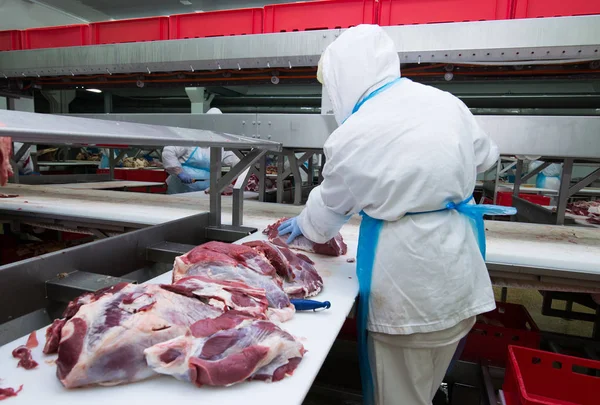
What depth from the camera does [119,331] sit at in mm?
978

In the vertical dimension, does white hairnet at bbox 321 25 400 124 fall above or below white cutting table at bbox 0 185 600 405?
above

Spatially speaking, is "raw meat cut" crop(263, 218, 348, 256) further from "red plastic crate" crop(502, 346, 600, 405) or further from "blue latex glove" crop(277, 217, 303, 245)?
"red plastic crate" crop(502, 346, 600, 405)

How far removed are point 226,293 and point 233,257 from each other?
315mm

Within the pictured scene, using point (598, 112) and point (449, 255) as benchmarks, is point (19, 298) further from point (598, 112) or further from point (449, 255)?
point (598, 112)

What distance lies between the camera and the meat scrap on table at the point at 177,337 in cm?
94

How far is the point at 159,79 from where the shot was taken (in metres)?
3.71

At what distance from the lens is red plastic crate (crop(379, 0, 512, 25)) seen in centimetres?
247

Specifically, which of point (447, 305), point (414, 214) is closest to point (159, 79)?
point (414, 214)

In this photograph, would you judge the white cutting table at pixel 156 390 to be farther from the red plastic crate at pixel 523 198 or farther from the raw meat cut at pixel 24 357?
the red plastic crate at pixel 523 198

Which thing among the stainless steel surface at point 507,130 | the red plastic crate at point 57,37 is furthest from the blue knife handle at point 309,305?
the red plastic crate at point 57,37

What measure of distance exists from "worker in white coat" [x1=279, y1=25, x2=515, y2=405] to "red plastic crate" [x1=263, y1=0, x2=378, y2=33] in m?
1.30

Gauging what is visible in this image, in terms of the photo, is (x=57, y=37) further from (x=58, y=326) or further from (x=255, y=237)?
(x=58, y=326)

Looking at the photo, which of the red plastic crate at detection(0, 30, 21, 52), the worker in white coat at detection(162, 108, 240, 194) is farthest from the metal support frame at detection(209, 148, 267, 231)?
the worker in white coat at detection(162, 108, 240, 194)

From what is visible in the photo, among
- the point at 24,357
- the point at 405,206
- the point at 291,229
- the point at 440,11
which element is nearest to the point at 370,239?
the point at 405,206
